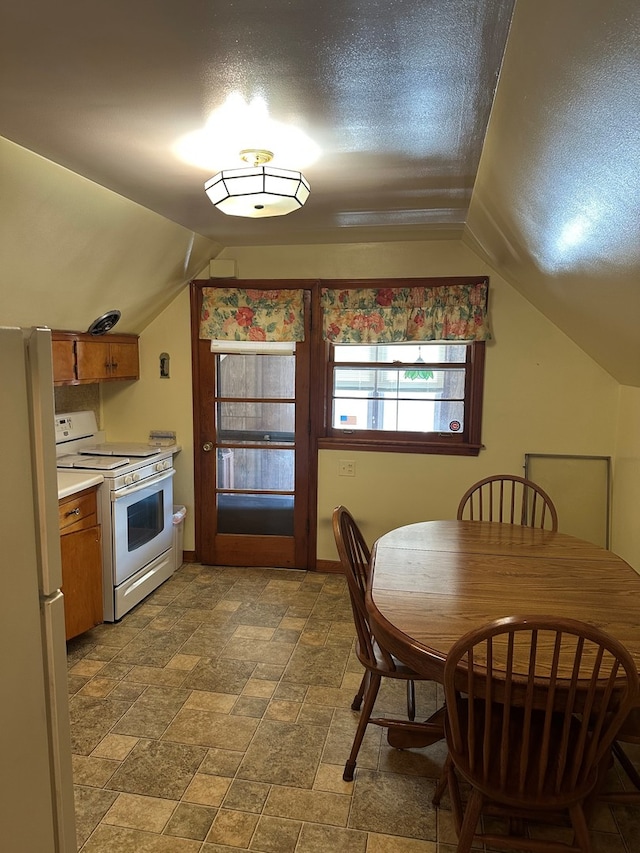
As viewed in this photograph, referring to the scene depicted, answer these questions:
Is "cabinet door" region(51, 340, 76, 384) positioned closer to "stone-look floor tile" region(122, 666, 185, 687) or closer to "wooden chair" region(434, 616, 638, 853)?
"stone-look floor tile" region(122, 666, 185, 687)

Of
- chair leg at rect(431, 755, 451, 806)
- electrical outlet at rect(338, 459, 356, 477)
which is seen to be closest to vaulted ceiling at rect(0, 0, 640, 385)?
chair leg at rect(431, 755, 451, 806)

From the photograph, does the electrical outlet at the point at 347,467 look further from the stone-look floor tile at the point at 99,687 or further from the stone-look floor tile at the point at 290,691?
the stone-look floor tile at the point at 99,687

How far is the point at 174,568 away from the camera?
420cm

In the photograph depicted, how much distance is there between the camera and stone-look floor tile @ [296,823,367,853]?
1.89 m

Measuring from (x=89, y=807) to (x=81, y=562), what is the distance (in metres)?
1.33

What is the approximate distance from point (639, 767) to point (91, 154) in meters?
3.22

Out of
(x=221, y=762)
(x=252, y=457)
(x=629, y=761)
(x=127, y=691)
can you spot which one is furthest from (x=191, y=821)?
(x=252, y=457)

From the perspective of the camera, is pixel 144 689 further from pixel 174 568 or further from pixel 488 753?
pixel 488 753

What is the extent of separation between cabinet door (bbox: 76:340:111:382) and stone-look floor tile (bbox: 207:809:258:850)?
249cm

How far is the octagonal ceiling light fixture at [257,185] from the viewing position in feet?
7.18

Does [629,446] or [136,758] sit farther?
[629,446]

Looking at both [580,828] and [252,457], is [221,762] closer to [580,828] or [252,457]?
[580,828]

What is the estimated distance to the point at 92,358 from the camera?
3643 millimetres

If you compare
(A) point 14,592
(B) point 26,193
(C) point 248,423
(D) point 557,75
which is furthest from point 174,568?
(D) point 557,75
